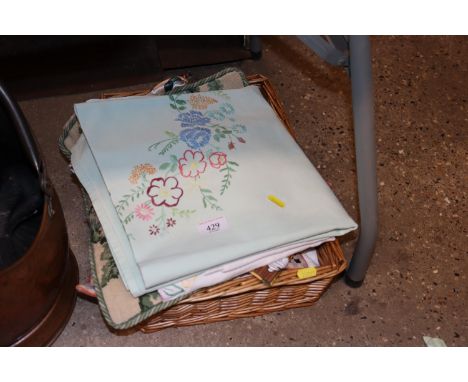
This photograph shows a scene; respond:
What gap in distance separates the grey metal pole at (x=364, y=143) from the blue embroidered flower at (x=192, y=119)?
0.30 meters

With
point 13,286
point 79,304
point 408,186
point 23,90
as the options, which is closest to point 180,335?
point 79,304

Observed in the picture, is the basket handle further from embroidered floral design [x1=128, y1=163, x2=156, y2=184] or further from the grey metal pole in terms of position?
the grey metal pole

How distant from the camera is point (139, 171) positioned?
2.84 feet

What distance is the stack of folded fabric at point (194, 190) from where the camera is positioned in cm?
79

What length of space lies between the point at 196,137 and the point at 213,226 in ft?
0.60

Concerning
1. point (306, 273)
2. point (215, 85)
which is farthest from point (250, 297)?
point (215, 85)

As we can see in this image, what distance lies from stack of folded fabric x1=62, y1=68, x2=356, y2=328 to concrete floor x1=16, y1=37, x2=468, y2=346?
0.19m

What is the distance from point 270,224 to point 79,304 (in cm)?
40

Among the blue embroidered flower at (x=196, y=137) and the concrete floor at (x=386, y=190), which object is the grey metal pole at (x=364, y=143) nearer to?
the concrete floor at (x=386, y=190)

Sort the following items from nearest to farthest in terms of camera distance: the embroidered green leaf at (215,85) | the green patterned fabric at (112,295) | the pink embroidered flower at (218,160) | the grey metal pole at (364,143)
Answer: the grey metal pole at (364,143) → the green patterned fabric at (112,295) → the pink embroidered flower at (218,160) → the embroidered green leaf at (215,85)

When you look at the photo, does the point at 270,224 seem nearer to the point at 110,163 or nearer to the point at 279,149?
the point at 279,149

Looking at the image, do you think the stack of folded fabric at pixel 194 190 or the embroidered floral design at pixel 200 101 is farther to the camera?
the embroidered floral design at pixel 200 101

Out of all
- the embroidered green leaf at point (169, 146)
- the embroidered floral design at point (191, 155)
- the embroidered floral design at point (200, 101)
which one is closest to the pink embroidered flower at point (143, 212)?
the embroidered floral design at point (191, 155)

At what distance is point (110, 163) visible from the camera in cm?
87
